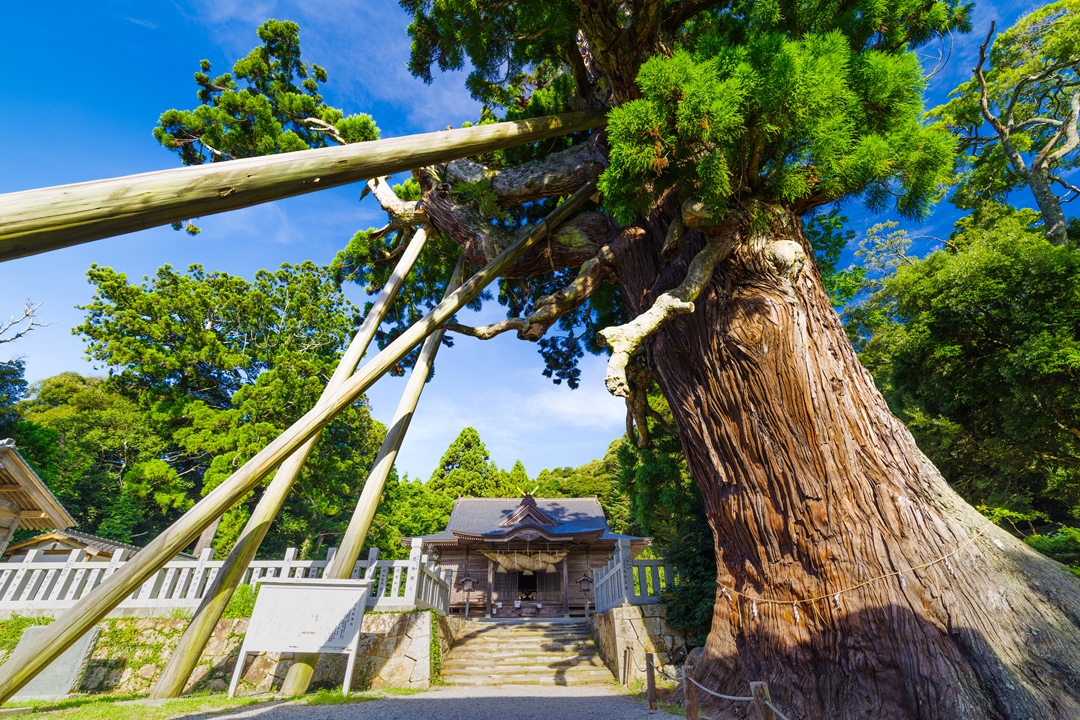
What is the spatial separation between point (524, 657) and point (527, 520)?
6.48 meters

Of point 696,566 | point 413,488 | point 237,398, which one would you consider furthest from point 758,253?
point 413,488

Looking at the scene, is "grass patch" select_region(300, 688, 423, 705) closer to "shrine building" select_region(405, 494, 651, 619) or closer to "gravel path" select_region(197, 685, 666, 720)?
"gravel path" select_region(197, 685, 666, 720)

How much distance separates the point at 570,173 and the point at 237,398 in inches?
541

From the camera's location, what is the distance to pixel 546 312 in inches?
177

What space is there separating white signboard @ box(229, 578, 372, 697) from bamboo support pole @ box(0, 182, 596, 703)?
67.0 inches

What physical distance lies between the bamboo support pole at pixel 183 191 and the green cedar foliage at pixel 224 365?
13.7 meters

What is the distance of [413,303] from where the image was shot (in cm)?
895

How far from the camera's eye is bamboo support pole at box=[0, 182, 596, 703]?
2.48m

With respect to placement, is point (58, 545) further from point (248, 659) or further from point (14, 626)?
point (248, 659)

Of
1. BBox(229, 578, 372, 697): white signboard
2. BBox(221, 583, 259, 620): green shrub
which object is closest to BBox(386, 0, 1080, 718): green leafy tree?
BBox(229, 578, 372, 697): white signboard

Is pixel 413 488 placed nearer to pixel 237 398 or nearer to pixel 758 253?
pixel 237 398

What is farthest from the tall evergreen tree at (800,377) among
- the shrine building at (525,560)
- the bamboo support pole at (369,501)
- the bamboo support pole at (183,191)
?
the shrine building at (525,560)

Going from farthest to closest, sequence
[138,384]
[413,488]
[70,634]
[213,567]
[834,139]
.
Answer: [413,488] → [138,384] → [213,567] → [834,139] → [70,634]

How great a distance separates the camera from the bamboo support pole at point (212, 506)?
248 centimetres
